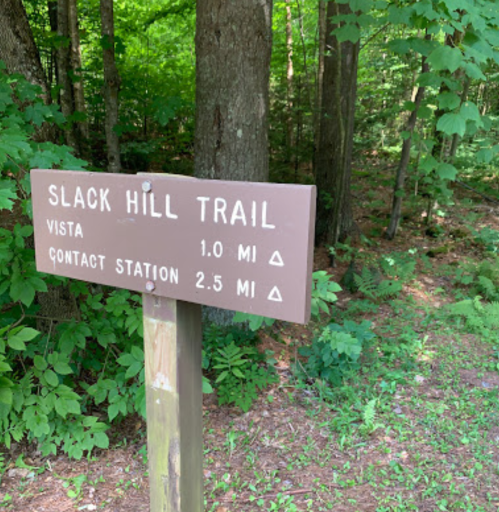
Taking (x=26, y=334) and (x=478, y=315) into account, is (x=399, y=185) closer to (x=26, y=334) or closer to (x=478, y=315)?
(x=478, y=315)

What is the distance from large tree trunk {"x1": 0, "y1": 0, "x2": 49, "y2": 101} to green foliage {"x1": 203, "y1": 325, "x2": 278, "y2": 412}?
7.55 feet

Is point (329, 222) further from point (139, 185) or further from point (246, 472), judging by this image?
point (139, 185)

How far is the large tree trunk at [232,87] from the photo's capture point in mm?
3645

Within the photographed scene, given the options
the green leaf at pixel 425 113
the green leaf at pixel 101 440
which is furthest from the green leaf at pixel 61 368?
the green leaf at pixel 425 113

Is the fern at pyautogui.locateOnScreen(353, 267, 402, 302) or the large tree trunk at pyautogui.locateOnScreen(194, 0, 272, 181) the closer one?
the large tree trunk at pyautogui.locateOnScreen(194, 0, 272, 181)

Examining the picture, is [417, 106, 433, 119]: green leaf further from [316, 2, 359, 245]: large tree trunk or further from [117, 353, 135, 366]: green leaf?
[117, 353, 135, 366]: green leaf

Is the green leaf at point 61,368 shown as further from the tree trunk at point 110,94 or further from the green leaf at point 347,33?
the green leaf at point 347,33

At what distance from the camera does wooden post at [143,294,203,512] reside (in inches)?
58.2

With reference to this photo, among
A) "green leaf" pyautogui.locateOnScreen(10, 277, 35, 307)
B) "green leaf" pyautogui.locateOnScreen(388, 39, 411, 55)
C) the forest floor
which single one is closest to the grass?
the forest floor

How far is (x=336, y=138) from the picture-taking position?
21.7 ft

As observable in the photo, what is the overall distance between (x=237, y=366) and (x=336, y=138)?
4120 millimetres

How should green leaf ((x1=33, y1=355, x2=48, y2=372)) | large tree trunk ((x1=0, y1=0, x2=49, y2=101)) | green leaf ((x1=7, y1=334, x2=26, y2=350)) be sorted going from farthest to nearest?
large tree trunk ((x1=0, y1=0, x2=49, y2=101)) → green leaf ((x1=33, y1=355, x2=48, y2=372)) → green leaf ((x1=7, y1=334, x2=26, y2=350))

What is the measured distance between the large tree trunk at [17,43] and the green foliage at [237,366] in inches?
90.6

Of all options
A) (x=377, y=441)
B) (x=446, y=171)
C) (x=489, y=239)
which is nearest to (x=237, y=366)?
(x=377, y=441)
